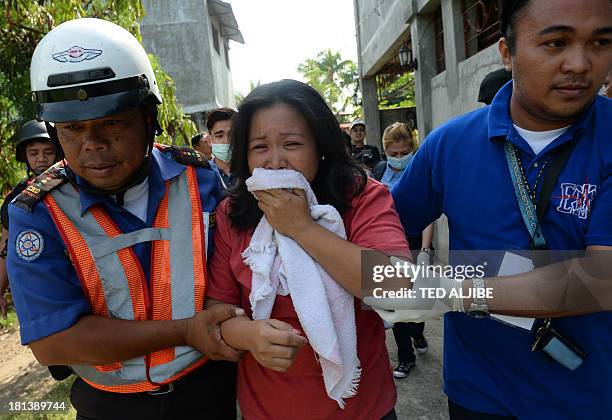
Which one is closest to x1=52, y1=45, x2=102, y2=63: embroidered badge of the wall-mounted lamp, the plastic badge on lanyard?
the plastic badge on lanyard

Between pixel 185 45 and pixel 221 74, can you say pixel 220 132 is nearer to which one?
pixel 185 45

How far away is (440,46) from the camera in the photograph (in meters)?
7.04

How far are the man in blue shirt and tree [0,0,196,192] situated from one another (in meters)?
3.53

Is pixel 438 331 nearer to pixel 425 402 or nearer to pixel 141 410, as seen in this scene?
pixel 425 402

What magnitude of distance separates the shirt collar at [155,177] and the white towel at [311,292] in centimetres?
42

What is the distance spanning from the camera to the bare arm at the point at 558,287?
4.04 feet

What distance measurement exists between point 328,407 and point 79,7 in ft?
13.0

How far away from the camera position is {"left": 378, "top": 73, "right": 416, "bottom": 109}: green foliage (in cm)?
1274

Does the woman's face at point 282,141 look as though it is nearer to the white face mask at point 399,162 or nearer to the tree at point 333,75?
the white face mask at point 399,162

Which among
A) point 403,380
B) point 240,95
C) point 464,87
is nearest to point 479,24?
point 464,87

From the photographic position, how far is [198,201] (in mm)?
1660

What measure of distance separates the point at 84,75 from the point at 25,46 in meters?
3.24

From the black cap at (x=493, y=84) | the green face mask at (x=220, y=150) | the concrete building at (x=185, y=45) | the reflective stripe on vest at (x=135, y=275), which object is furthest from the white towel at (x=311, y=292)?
the concrete building at (x=185, y=45)

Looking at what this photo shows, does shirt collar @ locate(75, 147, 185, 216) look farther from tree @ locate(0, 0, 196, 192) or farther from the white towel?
tree @ locate(0, 0, 196, 192)
